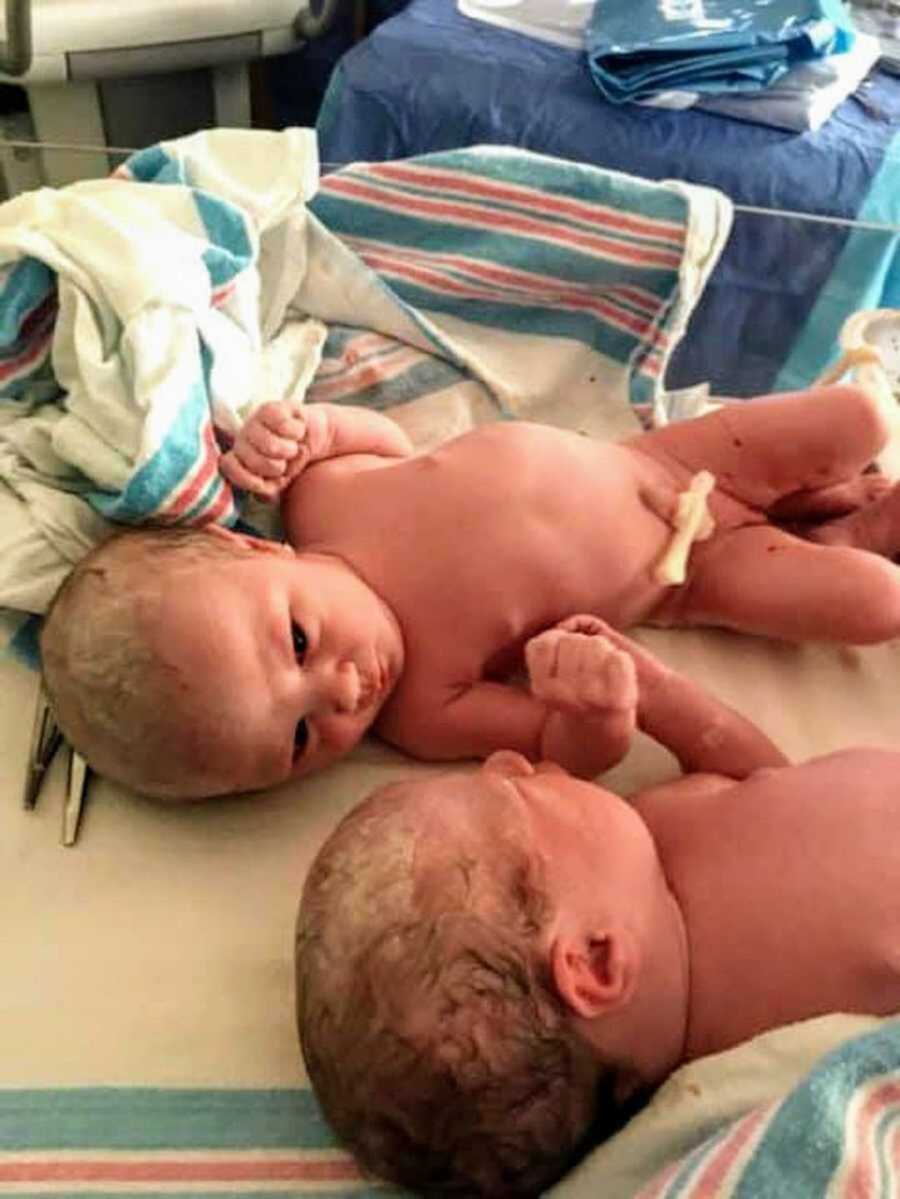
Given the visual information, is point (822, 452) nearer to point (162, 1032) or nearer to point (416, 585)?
point (416, 585)

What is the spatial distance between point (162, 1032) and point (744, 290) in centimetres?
114

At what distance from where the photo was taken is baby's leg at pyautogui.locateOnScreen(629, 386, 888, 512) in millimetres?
997

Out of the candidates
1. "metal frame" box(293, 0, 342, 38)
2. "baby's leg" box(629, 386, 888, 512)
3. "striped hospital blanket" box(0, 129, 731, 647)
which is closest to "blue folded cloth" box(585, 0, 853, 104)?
"metal frame" box(293, 0, 342, 38)

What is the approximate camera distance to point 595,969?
Answer: 680mm

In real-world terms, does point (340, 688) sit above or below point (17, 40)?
below

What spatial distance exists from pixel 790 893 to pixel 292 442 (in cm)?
47

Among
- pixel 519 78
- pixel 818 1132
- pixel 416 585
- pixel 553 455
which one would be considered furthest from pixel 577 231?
pixel 818 1132

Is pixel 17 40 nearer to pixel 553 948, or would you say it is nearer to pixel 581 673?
pixel 581 673

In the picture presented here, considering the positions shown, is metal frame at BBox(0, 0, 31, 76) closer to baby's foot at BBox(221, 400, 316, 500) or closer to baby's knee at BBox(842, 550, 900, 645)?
baby's foot at BBox(221, 400, 316, 500)

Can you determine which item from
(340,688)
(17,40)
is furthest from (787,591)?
(17,40)

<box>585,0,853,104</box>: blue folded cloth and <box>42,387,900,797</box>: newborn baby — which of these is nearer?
<box>42,387,900,797</box>: newborn baby

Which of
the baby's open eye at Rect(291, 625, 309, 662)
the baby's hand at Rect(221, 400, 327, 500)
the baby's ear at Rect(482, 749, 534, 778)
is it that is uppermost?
the baby's hand at Rect(221, 400, 327, 500)

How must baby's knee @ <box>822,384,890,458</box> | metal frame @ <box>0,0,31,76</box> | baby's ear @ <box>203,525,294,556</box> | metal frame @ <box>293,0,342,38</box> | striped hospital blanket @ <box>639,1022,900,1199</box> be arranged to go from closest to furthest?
striped hospital blanket @ <box>639,1022,900,1199</box>
baby's ear @ <box>203,525,294,556</box>
baby's knee @ <box>822,384,890,458</box>
metal frame @ <box>0,0,31,76</box>
metal frame @ <box>293,0,342,38</box>

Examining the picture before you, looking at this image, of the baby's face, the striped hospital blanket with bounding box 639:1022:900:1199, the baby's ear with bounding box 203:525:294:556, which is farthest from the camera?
the baby's ear with bounding box 203:525:294:556
